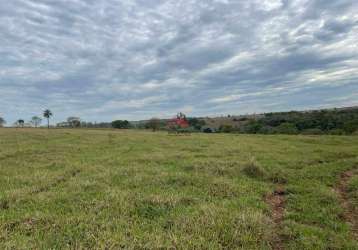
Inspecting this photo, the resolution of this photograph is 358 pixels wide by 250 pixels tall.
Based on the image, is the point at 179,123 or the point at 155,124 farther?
the point at 155,124

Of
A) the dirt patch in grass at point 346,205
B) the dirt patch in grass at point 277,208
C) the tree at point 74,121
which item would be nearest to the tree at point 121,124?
the tree at point 74,121

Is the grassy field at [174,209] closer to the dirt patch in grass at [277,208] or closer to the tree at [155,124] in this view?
the dirt patch in grass at [277,208]

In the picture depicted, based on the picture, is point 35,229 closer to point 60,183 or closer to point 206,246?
point 206,246

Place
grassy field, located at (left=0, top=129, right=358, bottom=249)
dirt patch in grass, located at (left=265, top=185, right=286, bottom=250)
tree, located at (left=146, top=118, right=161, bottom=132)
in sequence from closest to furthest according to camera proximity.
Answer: grassy field, located at (left=0, top=129, right=358, bottom=249), dirt patch in grass, located at (left=265, top=185, right=286, bottom=250), tree, located at (left=146, top=118, right=161, bottom=132)

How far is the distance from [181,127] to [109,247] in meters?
56.8

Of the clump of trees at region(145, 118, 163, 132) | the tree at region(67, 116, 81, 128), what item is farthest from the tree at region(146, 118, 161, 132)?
the tree at region(67, 116, 81, 128)

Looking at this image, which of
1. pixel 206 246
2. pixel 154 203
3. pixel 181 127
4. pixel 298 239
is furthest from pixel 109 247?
pixel 181 127

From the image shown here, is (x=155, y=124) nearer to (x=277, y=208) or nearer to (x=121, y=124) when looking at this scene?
(x=121, y=124)

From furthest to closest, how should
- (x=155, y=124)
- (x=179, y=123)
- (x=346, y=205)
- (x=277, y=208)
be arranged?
(x=155, y=124) → (x=179, y=123) → (x=346, y=205) → (x=277, y=208)

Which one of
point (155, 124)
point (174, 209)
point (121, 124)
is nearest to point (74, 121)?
point (121, 124)

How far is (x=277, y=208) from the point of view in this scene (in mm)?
7719

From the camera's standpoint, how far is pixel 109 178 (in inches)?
409

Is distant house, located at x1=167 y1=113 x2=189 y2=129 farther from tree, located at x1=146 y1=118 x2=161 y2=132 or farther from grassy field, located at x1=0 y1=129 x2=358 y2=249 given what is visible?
grassy field, located at x1=0 y1=129 x2=358 y2=249

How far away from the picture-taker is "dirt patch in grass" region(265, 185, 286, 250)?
5.47 m
